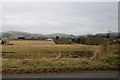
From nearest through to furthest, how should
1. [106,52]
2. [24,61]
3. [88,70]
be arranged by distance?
[88,70] < [24,61] < [106,52]

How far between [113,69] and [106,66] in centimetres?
46

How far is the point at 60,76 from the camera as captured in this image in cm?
718

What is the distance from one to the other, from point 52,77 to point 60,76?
0.41 m

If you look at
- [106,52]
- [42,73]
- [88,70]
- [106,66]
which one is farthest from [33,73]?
[106,52]

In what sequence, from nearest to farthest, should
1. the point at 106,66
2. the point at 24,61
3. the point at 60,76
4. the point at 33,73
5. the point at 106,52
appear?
the point at 60,76, the point at 33,73, the point at 106,66, the point at 24,61, the point at 106,52

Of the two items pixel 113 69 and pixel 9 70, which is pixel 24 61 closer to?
pixel 9 70

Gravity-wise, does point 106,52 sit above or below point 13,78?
above

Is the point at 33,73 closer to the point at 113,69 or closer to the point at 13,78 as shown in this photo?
the point at 13,78

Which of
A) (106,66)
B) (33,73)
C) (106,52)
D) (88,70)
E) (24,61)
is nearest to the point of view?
(33,73)

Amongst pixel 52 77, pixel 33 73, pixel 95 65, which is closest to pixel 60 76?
pixel 52 77

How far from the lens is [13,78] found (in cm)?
689

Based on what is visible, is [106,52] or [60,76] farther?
[106,52]

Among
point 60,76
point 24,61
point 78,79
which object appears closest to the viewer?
point 78,79

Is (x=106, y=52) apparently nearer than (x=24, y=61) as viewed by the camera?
No
